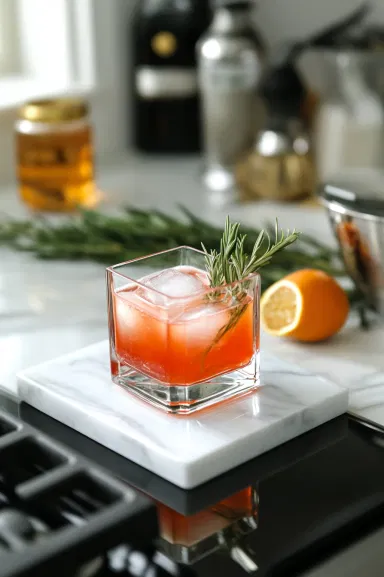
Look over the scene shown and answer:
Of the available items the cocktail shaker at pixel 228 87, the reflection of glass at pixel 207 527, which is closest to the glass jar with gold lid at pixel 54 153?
the cocktail shaker at pixel 228 87

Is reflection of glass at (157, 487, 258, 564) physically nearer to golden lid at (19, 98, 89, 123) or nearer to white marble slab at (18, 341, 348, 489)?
white marble slab at (18, 341, 348, 489)

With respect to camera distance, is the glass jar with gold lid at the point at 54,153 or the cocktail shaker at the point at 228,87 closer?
the glass jar with gold lid at the point at 54,153

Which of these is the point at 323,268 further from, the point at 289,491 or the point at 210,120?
the point at 210,120

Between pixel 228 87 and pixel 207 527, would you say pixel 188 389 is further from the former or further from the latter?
pixel 228 87

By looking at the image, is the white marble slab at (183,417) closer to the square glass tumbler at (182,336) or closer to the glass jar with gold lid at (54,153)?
the square glass tumbler at (182,336)

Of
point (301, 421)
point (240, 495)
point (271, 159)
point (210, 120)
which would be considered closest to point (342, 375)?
point (301, 421)

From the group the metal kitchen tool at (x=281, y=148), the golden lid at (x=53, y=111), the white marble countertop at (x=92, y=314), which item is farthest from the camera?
the metal kitchen tool at (x=281, y=148)

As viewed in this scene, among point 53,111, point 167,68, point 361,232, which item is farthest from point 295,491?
point 167,68
